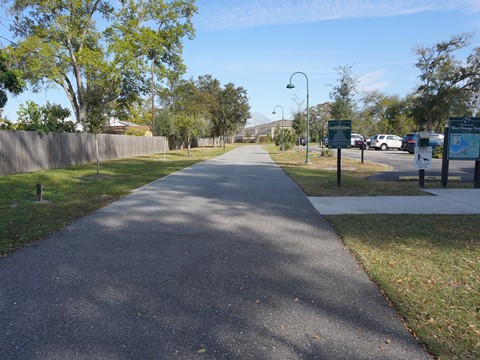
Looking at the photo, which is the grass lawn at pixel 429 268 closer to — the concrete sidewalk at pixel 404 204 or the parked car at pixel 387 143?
the concrete sidewalk at pixel 404 204

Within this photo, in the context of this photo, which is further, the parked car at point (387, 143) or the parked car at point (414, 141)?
the parked car at point (387, 143)

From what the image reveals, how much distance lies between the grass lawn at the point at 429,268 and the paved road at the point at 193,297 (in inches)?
7.8

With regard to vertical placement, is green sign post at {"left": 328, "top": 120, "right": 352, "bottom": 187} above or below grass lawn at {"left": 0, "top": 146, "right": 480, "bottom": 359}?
above

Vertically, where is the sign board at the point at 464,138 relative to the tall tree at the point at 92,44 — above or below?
below

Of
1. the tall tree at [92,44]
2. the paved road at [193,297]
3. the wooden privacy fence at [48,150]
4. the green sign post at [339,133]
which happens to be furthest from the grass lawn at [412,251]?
the tall tree at [92,44]

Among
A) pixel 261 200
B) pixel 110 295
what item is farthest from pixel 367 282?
pixel 261 200

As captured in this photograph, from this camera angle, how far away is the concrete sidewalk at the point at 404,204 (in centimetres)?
774

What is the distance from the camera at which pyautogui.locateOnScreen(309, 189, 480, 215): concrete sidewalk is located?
774 cm

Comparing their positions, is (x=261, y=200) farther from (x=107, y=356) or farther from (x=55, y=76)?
(x=55, y=76)

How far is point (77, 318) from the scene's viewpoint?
10.5 feet

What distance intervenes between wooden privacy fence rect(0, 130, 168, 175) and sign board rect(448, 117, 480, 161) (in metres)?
17.3

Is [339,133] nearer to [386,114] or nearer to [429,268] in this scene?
[429,268]

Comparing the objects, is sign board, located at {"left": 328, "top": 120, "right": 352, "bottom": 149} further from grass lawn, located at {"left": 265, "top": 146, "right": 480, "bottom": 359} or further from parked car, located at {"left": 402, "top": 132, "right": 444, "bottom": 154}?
parked car, located at {"left": 402, "top": 132, "right": 444, "bottom": 154}

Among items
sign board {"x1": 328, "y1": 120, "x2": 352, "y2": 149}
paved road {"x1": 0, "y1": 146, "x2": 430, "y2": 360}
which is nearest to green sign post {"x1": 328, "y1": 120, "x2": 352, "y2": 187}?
sign board {"x1": 328, "y1": 120, "x2": 352, "y2": 149}
